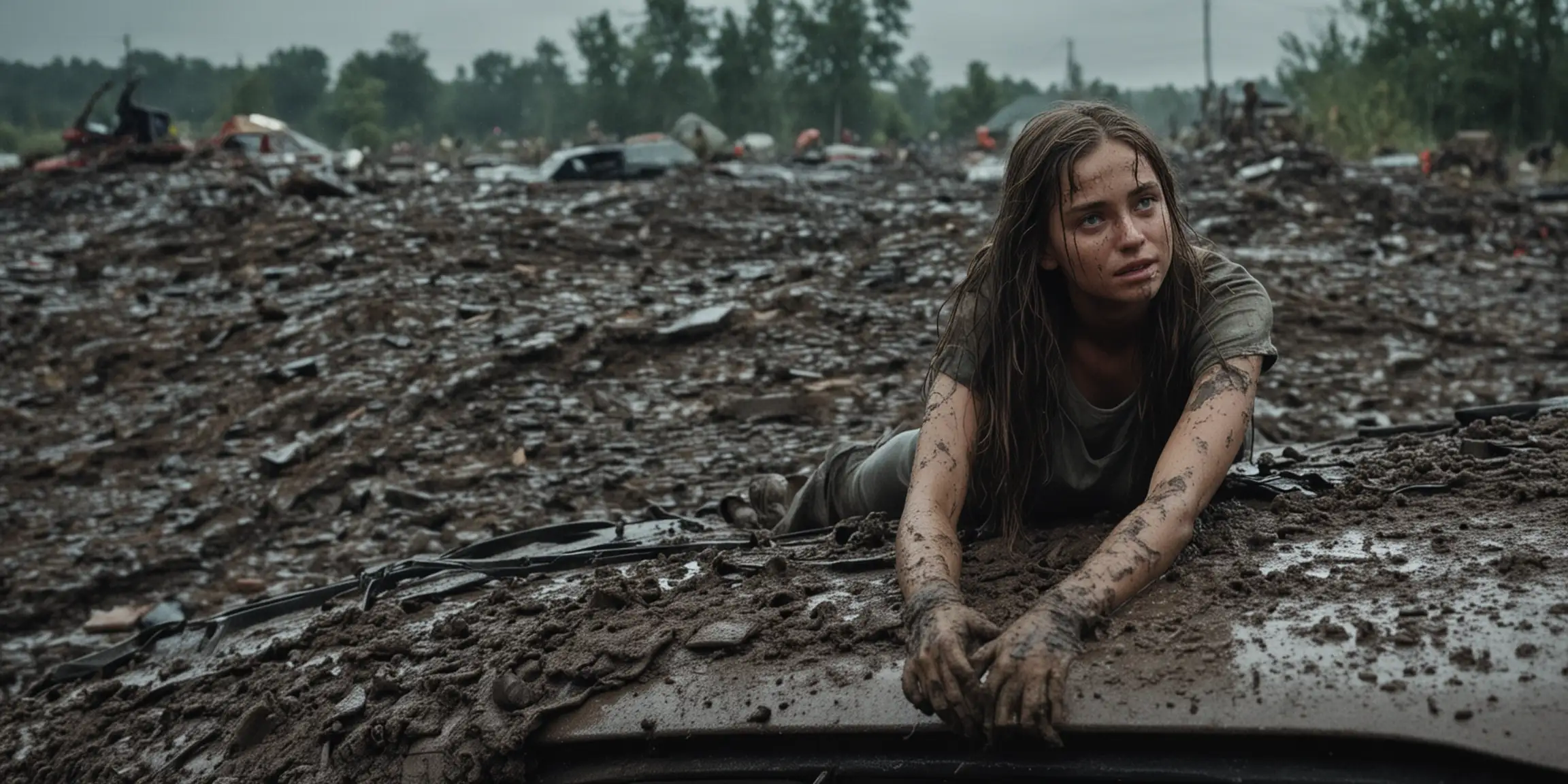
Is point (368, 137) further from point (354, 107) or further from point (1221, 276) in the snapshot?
point (1221, 276)

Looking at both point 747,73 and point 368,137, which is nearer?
point 368,137

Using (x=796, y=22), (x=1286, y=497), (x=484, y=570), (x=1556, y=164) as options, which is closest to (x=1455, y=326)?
(x=1286, y=497)

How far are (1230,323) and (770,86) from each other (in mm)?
56008

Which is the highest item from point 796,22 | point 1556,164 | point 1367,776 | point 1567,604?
point 796,22

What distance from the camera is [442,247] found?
959cm

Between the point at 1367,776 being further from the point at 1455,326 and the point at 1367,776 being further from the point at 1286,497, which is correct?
the point at 1455,326

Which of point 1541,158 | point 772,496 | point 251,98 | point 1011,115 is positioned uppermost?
point 251,98

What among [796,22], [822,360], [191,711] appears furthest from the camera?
[796,22]

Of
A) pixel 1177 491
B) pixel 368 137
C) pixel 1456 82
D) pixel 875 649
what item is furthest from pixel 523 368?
pixel 368 137

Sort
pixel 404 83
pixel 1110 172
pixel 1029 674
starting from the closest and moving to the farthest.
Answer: pixel 1029 674
pixel 1110 172
pixel 404 83

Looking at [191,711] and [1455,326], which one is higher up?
[191,711]

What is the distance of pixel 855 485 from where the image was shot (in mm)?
3029

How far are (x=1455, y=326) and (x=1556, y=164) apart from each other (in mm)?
17720

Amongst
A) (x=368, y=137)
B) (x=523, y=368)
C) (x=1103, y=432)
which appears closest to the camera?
(x=1103, y=432)
